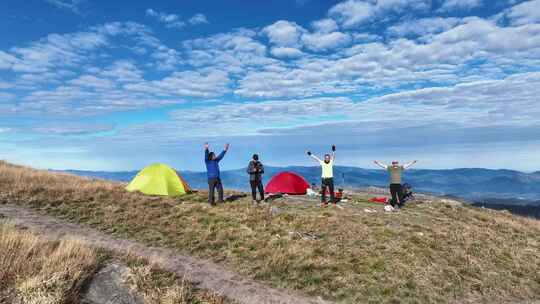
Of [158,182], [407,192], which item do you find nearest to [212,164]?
[158,182]

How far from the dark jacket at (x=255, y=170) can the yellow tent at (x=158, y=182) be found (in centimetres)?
620

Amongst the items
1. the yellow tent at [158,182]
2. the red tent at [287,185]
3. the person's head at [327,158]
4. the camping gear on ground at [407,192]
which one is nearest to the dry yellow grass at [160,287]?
the person's head at [327,158]

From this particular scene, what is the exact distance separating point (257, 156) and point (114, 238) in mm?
9016

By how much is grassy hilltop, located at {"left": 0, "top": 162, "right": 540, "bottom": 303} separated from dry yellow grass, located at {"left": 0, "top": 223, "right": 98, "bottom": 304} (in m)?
4.90

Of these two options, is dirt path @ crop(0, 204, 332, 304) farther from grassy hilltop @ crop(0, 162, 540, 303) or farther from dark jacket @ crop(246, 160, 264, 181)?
dark jacket @ crop(246, 160, 264, 181)

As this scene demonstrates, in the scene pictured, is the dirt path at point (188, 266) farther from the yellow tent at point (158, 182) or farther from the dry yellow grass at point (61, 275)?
the yellow tent at point (158, 182)

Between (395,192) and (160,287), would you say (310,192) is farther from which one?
(160,287)

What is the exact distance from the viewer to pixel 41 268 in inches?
332

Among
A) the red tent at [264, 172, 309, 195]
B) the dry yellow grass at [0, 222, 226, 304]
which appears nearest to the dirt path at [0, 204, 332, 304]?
the dry yellow grass at [0, 222, 226, 304]

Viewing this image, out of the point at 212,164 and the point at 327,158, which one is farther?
the point at 327,158

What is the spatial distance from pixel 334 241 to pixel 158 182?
13730 mm

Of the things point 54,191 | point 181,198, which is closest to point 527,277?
point 181,198

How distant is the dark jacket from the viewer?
67.0ft

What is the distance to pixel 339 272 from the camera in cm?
1198
